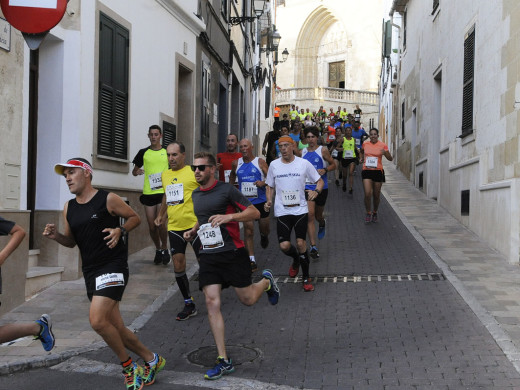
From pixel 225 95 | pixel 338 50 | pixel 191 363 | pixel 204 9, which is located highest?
pixel 338 50

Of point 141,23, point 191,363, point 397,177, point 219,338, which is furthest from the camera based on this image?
point 397,177

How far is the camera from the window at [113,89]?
9853 mm

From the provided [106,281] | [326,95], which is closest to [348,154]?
[106,281]

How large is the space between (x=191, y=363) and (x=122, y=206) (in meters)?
1.55

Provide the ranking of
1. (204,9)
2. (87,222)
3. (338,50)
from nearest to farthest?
(87,222)
(204,9)
(338,50)

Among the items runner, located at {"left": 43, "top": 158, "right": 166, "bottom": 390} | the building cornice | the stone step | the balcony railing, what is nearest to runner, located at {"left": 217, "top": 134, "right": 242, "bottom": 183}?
the stone step

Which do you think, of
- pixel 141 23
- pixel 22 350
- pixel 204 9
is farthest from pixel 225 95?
pixel 22 350

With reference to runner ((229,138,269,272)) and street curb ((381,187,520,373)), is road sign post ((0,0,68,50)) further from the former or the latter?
street curb ((381,187,520,373))

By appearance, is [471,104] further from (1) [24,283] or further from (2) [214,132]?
(1) [24,283]

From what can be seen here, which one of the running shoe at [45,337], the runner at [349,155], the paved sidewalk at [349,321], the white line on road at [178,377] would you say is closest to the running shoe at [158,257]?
the paved sidewalk at [349,321]

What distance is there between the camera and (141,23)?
11.4m

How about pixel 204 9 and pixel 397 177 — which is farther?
pixel 397 177

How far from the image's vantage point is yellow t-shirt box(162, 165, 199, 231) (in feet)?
24.7

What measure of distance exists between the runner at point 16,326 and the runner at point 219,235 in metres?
1.26
